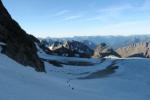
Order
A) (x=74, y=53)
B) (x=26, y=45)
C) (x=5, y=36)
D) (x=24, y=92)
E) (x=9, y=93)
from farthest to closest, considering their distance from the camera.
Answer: (x=74, y=53) → (x=26, y=45) → (x=5, y=36) → (x=24, y=92) → (x=9, y=93)

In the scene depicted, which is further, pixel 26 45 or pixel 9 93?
pixel 26 45

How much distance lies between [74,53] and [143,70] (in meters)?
62.0

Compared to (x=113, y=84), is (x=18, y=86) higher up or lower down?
higher up

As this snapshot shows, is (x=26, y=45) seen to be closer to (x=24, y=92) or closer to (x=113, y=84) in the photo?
(x=113, y=84)

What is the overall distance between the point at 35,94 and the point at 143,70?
57.3m

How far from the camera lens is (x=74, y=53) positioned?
12875cm

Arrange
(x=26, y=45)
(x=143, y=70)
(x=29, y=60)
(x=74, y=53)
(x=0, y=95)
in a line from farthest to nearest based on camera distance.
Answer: (x=74, y=53) < (x=143, y=70) < (x=26, y=45) < (x=29, y=60) < (x=0, y=95)

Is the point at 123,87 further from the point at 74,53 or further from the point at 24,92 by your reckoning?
the point at 74,53

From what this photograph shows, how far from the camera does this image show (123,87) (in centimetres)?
3928

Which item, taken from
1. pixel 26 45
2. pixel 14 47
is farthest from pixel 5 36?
pixel 26 45

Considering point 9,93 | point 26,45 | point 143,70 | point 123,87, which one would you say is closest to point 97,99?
point 9,93

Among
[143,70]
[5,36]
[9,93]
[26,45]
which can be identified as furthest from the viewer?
[143,70]

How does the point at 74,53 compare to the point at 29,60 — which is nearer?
the point at 29,60

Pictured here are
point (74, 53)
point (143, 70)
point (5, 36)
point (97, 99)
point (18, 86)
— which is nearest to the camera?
point (18, 86)
